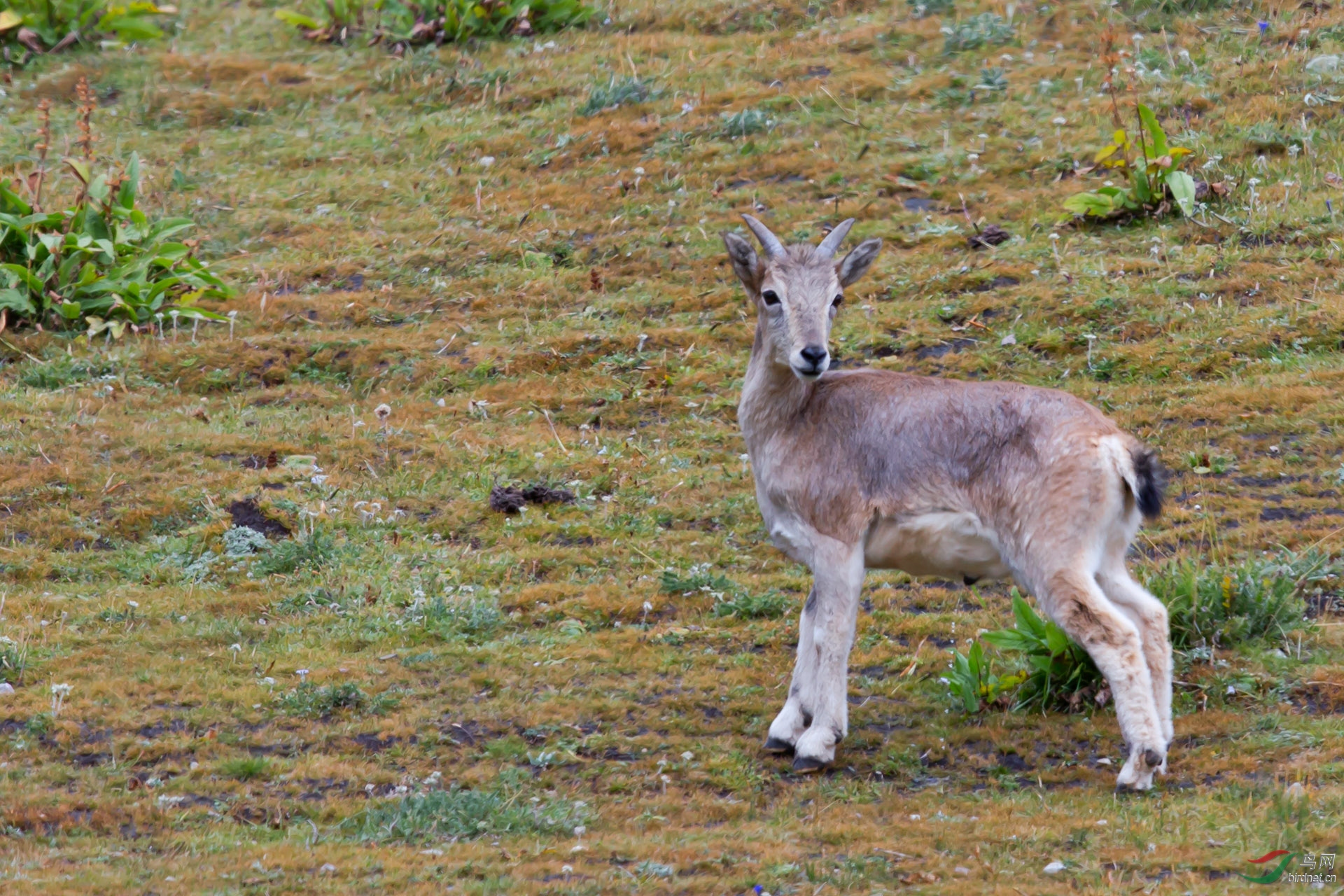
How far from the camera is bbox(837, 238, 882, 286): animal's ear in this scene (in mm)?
9008

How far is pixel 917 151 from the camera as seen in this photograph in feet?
55.0

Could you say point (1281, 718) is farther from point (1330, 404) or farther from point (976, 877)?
point (1330, 404)

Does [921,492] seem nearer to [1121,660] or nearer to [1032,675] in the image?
[1032,675]

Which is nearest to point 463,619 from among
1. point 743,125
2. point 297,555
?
point 297,555

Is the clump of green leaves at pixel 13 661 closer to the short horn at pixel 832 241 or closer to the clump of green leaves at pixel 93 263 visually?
the short horn at pixel 832 241

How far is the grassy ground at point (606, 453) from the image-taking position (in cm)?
705

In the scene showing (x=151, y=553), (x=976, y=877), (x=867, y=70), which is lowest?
(x=151, y=553)

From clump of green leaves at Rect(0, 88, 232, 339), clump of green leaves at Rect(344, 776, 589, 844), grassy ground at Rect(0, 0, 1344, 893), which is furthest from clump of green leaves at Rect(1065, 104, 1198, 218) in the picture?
clump of green leaves at Rect(344, 776, 589, 844)

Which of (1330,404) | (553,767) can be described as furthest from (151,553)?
(1330,404)

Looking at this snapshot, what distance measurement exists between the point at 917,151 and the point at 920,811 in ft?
35.7

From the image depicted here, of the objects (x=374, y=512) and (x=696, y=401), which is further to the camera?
(x=696, y=401)

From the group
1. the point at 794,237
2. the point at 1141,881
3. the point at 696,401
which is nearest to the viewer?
the point at 1141,881

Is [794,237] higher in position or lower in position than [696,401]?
higher

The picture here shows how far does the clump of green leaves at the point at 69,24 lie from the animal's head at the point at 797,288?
51.2ft
